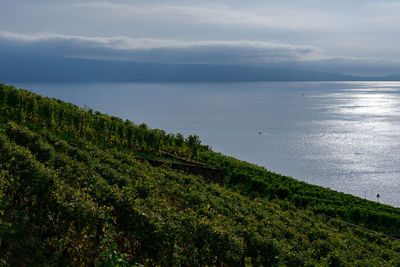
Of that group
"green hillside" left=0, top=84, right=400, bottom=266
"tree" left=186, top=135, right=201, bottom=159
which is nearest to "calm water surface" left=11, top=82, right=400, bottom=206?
"tree" left=186, top=135, right=201, bottom=159

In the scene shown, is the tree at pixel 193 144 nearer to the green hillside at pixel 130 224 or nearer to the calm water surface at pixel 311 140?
the green hillside at pixel 130 224

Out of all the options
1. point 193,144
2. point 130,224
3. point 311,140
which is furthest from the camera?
point 311,140

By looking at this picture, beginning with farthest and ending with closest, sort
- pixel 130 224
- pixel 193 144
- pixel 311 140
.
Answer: pixel 311 140, pixel 193 144, pixel 130 224

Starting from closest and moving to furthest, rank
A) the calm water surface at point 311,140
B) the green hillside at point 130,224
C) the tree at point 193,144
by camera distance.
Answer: the green hillside at point 130,224 → the tree at point 193,144 → the calm water surface at point 311,140

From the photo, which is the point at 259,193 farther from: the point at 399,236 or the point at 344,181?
the point at 344,181

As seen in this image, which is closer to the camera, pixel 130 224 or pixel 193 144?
pixel 130 224

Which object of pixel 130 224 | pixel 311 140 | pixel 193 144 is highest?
pixel 130 224

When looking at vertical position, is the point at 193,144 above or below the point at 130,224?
below

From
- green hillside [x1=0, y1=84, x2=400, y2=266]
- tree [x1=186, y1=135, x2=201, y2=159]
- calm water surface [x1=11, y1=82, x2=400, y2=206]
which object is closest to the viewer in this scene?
green hillside [x1=0, y1=84, x2=400, y2=266]

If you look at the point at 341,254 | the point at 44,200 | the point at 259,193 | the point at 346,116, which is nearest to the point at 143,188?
the point at 44,200

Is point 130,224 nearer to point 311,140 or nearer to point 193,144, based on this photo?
point 193,144

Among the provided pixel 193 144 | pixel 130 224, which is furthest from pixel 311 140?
pixel 130 224

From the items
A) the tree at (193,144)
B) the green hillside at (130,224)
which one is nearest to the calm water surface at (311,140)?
the tree at (193,144)

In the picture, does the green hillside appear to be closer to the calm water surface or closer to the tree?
the tree
